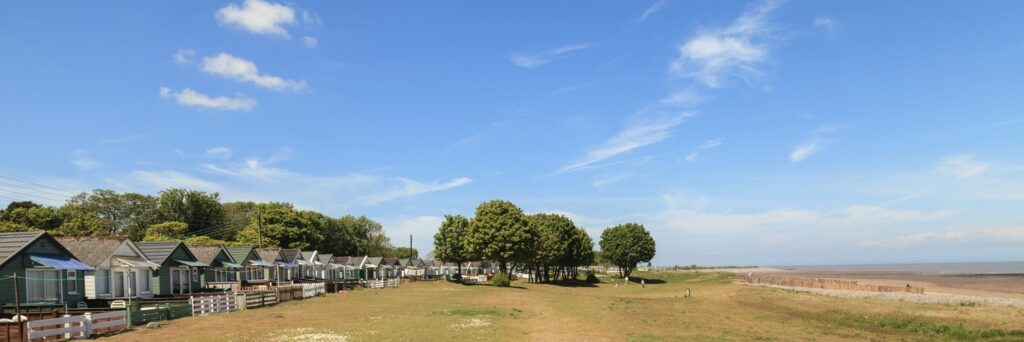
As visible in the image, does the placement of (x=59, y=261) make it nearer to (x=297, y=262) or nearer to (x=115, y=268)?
(x=115, y=268)

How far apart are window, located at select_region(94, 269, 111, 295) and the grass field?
10.9 m

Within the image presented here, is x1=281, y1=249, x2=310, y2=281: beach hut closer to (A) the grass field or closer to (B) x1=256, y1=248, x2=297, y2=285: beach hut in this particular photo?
(B) x1=256, y1=248, x2=297, y2=285: beach hut

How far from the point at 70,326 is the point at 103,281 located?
64.8 ft

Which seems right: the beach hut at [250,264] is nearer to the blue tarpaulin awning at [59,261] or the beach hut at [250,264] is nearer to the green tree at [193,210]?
the blue tarpaulin awning at [59,261]

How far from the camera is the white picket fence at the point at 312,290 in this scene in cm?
5430

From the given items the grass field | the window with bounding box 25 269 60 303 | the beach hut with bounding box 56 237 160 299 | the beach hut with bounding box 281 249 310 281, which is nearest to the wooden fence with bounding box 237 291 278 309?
the grass field

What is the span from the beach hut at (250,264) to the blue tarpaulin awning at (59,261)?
1066 inches

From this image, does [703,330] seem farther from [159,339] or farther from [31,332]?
[31,332]

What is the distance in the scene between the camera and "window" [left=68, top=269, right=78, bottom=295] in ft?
124

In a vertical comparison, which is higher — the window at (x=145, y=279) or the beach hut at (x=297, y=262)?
the window at (x=145, y=279)

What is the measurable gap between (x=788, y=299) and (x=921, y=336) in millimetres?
30590

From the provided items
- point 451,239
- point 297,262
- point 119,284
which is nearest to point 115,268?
point 119,284

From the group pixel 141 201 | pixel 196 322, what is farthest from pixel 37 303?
pixel 141 201

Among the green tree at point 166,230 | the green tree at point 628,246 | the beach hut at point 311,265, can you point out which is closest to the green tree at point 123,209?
the green tree at point 166,230
